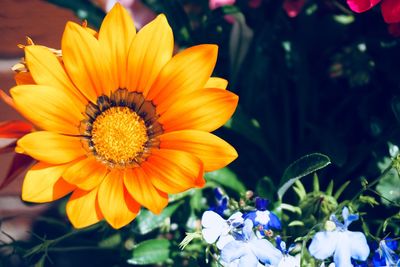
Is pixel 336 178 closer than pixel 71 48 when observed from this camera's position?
No

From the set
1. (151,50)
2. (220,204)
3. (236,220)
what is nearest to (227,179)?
(220,204)

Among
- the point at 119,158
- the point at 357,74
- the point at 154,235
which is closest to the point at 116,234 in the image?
the point at 154,235

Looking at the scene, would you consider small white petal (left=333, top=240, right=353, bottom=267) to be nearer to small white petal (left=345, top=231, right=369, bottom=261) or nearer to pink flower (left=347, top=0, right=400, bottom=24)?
small white petal (left=345, top=231, right=369, bottom=261)

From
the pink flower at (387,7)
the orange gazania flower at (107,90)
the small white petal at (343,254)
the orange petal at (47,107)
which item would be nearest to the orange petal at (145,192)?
the orange gazania flower at (107,90)

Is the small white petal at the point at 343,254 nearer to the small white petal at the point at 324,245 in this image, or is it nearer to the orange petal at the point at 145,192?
Result: the small white petal at the point at 324,245

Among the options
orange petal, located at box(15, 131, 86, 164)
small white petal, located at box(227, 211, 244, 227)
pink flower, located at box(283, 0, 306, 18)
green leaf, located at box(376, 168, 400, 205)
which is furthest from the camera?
pink flower, located at box(283, 0, 306, 18)

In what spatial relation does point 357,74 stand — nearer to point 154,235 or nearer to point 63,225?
point 154,235

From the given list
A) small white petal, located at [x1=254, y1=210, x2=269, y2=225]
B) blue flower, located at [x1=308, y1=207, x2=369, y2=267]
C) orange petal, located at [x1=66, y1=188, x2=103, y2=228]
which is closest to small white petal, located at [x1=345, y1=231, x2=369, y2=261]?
blue flower, located at [x1=308, y1=207, x2=369, y2=267]

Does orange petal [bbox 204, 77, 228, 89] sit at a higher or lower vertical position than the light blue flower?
higher
